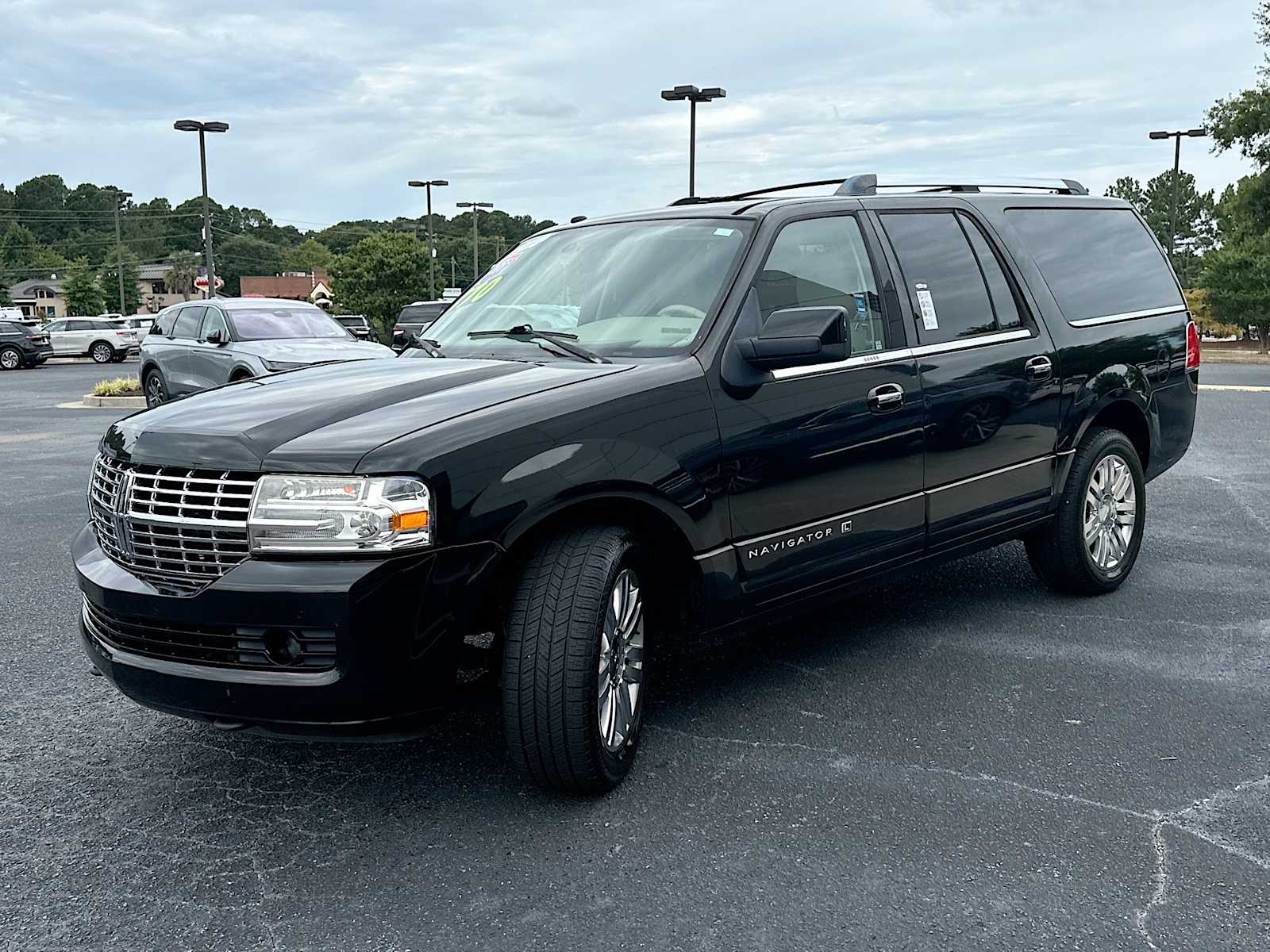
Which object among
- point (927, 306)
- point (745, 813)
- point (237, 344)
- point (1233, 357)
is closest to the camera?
point (745, 813)

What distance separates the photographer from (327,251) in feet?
522

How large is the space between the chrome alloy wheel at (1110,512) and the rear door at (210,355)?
39.2 ft

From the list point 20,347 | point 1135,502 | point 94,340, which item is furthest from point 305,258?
point 1135,502

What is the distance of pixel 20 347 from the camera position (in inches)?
1476

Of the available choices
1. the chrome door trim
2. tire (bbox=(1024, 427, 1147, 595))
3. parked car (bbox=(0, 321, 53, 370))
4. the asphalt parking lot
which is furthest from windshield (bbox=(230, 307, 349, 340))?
parked car (bbox=(0, 321, 53, 370))

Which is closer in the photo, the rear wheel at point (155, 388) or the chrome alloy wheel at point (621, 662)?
the chrome alloy wheel at point (621, 662)

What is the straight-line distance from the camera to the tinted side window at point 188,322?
16.9 meters

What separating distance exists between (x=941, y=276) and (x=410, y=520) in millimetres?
2817

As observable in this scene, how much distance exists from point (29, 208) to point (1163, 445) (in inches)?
6371

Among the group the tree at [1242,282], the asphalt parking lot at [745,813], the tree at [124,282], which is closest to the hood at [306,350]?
the asphalt parking lot at [745,813]

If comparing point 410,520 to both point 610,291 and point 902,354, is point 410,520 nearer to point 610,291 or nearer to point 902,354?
point 610,291

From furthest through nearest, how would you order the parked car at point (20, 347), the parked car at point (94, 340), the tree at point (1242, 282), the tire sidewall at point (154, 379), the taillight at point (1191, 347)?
1. the parked car at point (94, 340)
2. the tree at point (1242, 282)
3. the parked car at point (20, 347)
4. the tire sidewall at point (154, 379)
5. the taillight at point (1191, 347)

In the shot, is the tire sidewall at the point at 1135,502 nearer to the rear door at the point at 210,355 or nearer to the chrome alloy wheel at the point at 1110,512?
the chrome alloy wheel at the point at 1110,512

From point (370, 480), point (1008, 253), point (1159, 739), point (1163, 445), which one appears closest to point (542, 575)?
point (370, 480)
